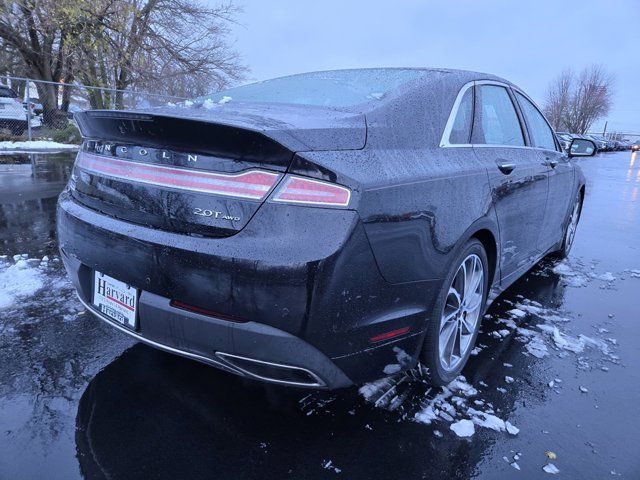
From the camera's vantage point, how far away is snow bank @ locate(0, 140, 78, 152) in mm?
12062

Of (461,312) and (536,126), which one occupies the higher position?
(536,126)

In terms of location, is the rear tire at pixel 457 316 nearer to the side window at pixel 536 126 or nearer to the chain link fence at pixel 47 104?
the side window at pixel 536 126

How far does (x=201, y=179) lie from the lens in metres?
1.82

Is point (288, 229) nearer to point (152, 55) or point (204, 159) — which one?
point (204, 159)

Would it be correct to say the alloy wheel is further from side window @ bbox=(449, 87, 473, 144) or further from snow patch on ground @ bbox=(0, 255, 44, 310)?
snow patch on ground @ bbox=(0, 255, 44, 310)

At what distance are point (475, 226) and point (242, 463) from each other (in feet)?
5.08

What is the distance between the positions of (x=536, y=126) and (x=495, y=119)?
3.47ft

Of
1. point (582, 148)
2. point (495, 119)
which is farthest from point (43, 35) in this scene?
point (495, 119)

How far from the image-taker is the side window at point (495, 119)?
2.83 meters

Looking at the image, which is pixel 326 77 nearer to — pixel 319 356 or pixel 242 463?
pixel 319 356

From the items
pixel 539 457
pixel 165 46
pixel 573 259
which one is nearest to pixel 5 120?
pixel 165 46

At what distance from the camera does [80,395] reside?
92.7 inches

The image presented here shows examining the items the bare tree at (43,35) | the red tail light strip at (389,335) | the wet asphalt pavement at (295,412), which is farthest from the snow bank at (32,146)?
the red tail light strip at (389,335)

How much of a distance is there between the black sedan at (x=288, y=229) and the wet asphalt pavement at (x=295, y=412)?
0.33 meters
